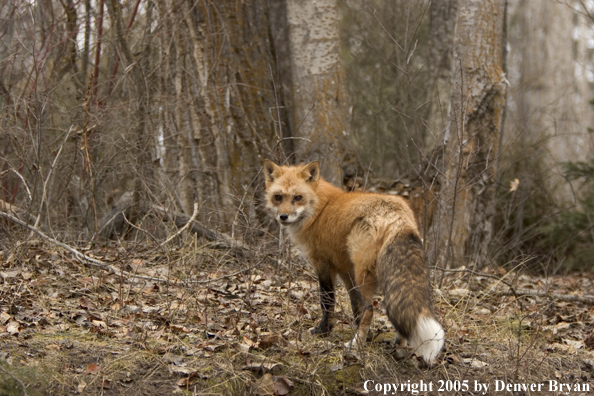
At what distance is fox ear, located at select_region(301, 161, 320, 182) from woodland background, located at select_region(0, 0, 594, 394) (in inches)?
32.9

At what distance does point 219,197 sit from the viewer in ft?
29.1

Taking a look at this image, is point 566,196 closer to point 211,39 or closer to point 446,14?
point 446,14

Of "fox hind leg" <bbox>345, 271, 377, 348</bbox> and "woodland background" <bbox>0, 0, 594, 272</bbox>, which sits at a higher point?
"woodland background" <bbox>0, 0, 594, 272</bbox>

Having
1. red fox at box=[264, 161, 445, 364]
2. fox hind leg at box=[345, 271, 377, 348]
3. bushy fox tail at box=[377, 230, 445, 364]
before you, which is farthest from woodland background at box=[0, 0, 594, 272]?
bushy fox tail at box=[377, 230, 445, 364]

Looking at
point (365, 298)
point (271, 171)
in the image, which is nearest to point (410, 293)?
point (365, 298)

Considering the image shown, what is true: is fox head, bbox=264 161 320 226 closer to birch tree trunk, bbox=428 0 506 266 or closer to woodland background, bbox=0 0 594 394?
woodland background, bbox=0 0 594 394

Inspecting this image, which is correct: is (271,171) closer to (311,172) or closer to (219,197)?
(311,172)

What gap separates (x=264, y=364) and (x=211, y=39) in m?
5.96

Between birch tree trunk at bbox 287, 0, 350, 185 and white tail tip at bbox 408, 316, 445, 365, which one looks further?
birch tree trunk at bbox 287, 0, 350, 185

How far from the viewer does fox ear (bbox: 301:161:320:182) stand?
5777mm

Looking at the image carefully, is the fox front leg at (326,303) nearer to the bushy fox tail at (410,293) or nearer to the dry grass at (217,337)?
the dry grass at (217,337)

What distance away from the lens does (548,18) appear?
1881 centimetres

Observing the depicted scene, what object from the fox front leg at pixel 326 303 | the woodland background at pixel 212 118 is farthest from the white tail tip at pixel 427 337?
the woodland background at pixel 212 118

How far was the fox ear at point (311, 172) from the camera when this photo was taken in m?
5.78
